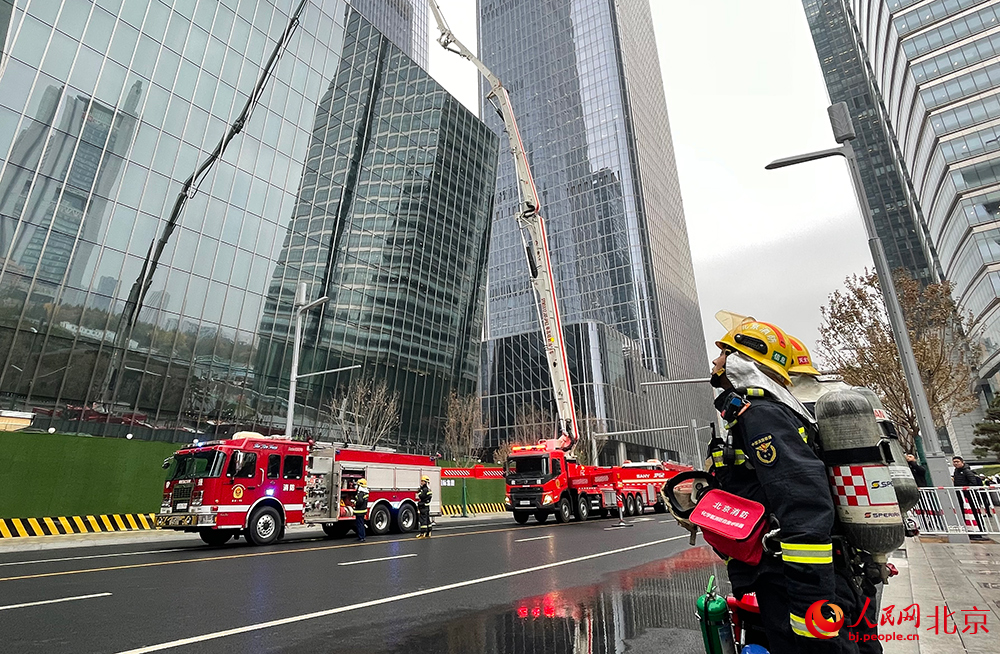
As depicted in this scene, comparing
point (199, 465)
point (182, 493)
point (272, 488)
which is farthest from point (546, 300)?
point (182, 493)

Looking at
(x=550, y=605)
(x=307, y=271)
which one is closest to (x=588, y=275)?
(x=307, y=271)

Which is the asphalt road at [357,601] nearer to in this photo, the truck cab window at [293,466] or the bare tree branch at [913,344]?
the truck cab window at [293,466]

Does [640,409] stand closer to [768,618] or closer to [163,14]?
[163,14]

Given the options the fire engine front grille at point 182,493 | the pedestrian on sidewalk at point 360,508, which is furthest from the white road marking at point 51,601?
the pedestrian on sidewalk at point 360,508

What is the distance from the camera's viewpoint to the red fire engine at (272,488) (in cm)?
1383

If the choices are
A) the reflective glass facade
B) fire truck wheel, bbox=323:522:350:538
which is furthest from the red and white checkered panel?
Result: the reflective glass facade

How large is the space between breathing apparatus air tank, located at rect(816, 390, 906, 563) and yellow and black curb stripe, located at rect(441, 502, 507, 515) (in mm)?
28207

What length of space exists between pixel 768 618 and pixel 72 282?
3078 centimetres

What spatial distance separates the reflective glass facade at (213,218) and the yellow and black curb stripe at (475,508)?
10.4 metres

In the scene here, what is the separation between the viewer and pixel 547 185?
98.2 meters

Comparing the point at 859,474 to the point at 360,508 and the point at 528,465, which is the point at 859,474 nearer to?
the point at 360,508

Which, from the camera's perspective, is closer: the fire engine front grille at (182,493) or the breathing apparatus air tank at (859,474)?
the breathing apparatus air tank at (859,474)

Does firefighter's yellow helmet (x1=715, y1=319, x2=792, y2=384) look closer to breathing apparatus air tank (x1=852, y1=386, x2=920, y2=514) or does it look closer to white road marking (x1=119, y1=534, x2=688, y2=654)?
breathing apparatus air tank (x1=852, y1=386, x2=920, y2=514)

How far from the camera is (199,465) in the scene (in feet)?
46.4
